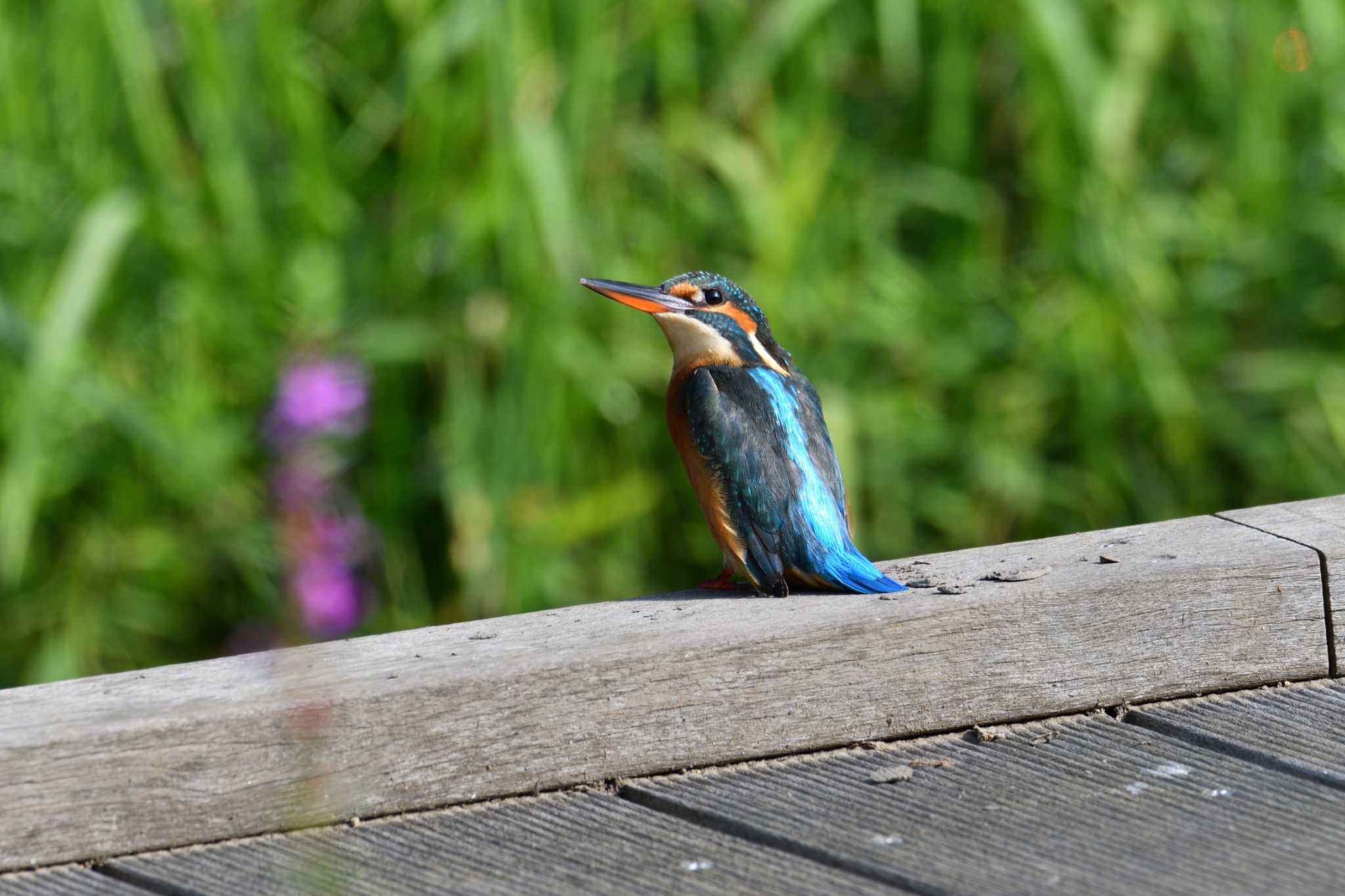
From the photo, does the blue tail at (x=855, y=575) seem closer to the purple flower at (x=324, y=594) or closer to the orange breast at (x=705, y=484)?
the orange breast at (x=705, y=484)

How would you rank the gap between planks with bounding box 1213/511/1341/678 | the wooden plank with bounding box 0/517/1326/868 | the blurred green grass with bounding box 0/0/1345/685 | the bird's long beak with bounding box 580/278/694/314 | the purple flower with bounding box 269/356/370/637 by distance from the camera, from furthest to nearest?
the blurred green grass with bounding box 0/0/1345/685 < the bird's long beak with bounding box 580/278/694/314 < the gap between planks with bounding box 1213/511/1341/678 < the wooden plank with bounding box 0/517/1326/868 < the purple flower with bounding box 269/356/370/637

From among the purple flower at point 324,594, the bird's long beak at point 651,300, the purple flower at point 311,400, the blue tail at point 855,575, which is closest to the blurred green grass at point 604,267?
the bird's long beak at point 651,300

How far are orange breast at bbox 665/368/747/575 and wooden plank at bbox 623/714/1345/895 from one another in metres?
0.39

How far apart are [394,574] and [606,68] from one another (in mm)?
1011

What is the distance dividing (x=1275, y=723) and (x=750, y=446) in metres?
0.69

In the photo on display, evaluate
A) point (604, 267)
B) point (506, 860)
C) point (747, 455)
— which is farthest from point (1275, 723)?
point (604, 267)

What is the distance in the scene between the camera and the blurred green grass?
336 cm

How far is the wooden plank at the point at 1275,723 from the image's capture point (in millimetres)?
1836

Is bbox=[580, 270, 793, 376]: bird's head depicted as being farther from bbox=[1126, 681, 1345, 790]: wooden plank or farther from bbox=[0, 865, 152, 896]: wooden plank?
bbox=[0, 865, 152, 896]: wooden plank

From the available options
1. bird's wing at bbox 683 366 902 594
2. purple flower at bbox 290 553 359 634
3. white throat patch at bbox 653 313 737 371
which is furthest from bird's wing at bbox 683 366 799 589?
purple flower at bbox 290 553 359 634

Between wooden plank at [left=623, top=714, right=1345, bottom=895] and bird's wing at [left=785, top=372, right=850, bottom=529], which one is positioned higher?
→ bird's wing at [left=785, top=372, right=850, bottom=529]

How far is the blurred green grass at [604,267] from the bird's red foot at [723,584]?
1.02 metres

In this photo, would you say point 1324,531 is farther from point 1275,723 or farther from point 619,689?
point 619,689

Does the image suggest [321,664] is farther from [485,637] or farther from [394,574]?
[394,574]
